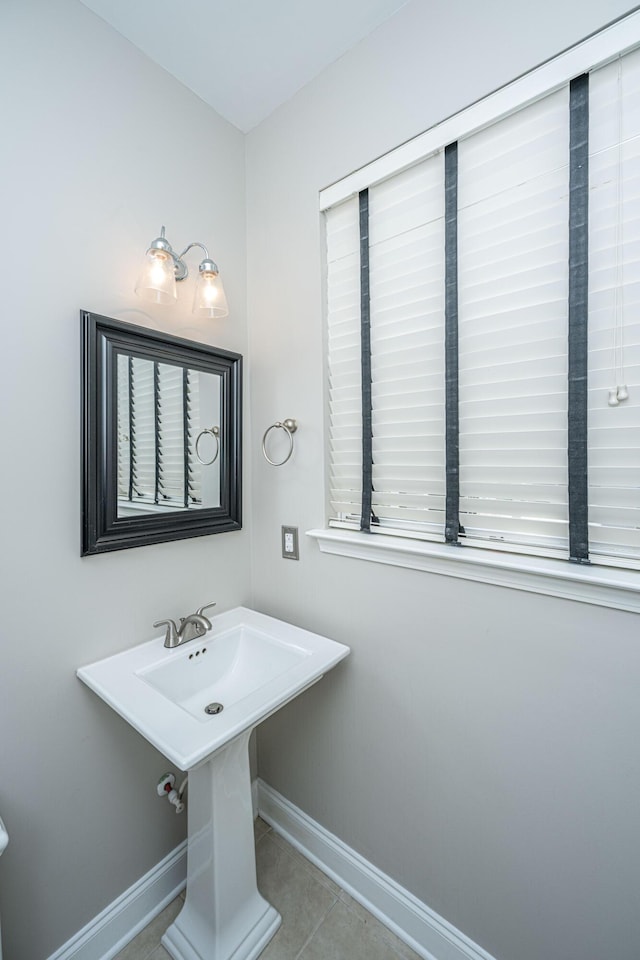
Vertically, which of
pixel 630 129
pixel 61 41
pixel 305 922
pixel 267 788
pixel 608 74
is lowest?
pixel 305 922

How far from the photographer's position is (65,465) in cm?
112

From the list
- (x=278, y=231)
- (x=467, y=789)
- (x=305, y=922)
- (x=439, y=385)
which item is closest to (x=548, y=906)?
(x=467, y=789)

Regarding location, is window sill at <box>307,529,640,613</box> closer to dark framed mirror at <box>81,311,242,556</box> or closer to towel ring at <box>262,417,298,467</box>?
towel ring at <box>262,417,298,467</box>

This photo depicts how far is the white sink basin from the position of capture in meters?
0.91

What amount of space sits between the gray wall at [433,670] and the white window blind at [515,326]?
0.50ft

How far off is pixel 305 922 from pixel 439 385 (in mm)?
1723

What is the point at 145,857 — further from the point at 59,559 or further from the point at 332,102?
the point at 332,102

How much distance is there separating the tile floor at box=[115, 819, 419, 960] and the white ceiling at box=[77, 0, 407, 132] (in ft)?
9.07

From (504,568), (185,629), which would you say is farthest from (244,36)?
(185,629)

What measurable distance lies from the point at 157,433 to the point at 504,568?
1106mm

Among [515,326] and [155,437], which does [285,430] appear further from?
[515,326]

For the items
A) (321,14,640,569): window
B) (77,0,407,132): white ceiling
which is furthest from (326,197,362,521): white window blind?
(77,0,407,132): white ceiling

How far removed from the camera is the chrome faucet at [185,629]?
1.27 m

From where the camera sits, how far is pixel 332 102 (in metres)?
1.33
